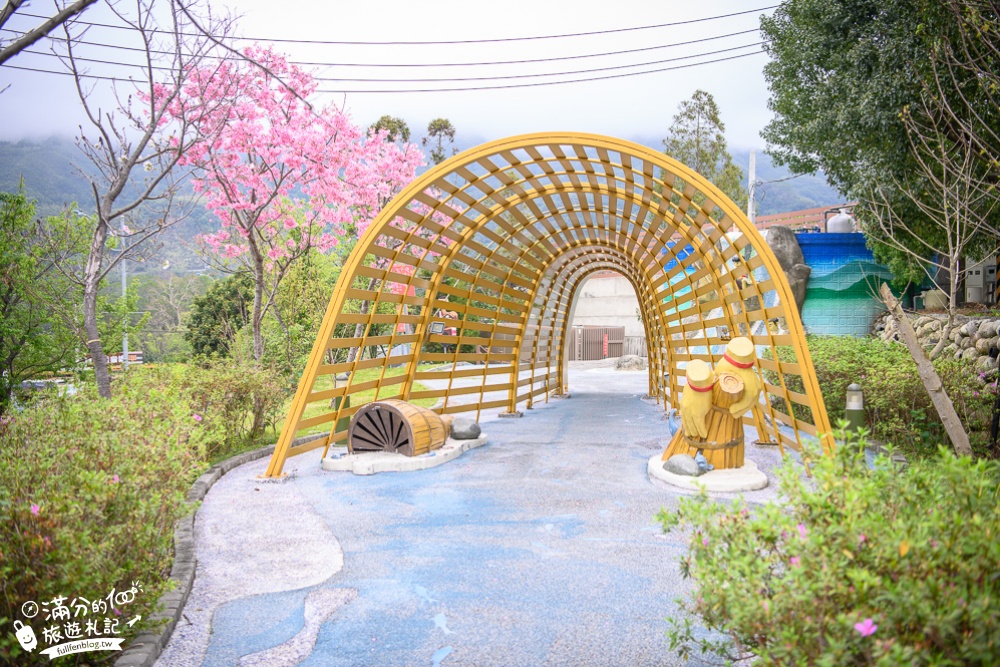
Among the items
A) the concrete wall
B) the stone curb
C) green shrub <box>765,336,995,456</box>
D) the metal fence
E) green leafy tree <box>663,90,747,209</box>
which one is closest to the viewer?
the stone curb

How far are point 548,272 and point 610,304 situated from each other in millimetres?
20164

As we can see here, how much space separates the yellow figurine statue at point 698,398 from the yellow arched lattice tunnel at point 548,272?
2.44 ft

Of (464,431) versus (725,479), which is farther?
(464,431)

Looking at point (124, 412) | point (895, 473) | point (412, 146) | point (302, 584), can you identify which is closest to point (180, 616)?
point (302, 584)

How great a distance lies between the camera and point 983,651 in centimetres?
166

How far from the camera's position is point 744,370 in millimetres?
6348

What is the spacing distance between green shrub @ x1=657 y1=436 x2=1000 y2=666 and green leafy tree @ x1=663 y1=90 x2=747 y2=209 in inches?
1237

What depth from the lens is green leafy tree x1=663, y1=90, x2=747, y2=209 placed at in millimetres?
31859

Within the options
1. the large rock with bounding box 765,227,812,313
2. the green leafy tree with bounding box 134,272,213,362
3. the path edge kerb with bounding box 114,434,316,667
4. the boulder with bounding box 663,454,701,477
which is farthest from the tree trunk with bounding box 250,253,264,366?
the green leafy tree with bounding box 134,272,213,362

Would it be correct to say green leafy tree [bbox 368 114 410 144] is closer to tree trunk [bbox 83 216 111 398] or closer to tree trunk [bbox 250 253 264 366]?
tree trunk [bbox 250 253 264 366]

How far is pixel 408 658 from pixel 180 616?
4.43 feet

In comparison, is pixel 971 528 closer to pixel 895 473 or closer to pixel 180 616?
pixel 895 473

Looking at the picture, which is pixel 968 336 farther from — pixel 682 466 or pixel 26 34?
A: pixel 26 34

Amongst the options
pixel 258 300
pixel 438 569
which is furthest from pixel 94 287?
pixel 438 569
